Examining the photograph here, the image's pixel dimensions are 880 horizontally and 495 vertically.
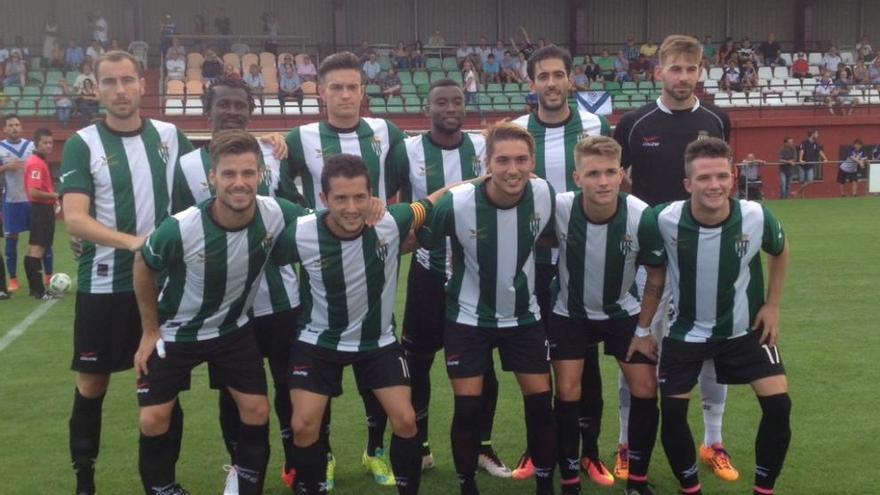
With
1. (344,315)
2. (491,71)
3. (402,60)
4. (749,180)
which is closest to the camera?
(344,315)

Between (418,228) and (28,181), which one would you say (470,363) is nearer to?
(418,228)

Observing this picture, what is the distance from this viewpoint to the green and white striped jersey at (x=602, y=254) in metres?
4.64

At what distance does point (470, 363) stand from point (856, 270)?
8710 mm

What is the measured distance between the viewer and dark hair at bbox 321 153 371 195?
4.36 meters

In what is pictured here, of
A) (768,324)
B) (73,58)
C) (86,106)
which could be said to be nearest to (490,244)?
(768,324)

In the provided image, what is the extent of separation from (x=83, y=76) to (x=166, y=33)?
3.57m

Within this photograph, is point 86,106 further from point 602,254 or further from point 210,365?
point 602,254

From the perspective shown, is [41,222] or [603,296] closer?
[603,296]

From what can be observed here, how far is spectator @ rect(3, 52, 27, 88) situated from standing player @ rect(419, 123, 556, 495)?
22.1m

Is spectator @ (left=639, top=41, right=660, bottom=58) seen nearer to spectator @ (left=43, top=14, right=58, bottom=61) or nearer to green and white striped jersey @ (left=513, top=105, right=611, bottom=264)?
spectator @ (left=43, top=14, right=58, bottom=61)

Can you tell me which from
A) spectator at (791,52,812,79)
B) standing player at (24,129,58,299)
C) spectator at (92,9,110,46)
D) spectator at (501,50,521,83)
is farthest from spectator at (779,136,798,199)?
standing player at (24,129,58,299)

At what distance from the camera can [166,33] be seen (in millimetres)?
26328

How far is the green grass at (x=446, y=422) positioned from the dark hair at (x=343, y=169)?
67.5 inches

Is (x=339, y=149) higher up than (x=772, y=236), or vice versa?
(x=339, y=149)
